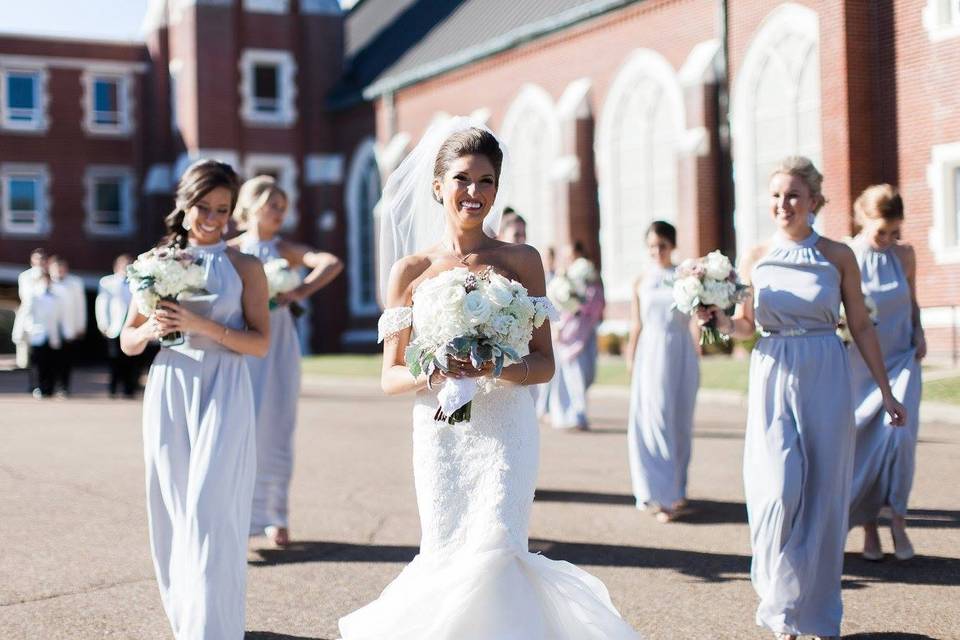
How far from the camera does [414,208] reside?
5477mm

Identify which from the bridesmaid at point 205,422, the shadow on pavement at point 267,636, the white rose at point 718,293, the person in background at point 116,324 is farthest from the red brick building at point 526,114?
the bridesmaid at point 205,422

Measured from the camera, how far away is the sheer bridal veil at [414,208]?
17.2ft

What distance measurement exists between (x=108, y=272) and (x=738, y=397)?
3013 cm

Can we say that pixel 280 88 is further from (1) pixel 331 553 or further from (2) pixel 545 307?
(2) pixel 545 307

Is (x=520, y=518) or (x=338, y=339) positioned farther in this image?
(x=338, y=339)

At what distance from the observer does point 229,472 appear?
5328 mm

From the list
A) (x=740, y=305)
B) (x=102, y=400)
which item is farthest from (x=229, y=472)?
(x=102, y=400)

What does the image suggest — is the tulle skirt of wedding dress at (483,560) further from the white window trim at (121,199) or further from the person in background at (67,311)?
the white window trim at (121,199)

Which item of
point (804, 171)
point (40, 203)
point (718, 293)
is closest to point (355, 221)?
point (40, 203)

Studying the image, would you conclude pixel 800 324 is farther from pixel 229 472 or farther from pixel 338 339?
pixel 338 339

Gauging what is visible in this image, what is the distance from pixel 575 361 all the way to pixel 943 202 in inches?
392

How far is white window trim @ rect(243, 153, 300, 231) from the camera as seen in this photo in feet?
132

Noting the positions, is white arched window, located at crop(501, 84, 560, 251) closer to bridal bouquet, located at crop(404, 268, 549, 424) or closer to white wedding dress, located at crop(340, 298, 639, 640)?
white wedding dress, located at crop(340, 298, 639, 640)

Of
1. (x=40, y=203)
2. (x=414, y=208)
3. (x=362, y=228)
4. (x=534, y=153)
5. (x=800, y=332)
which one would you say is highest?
(x=534, y=153)
